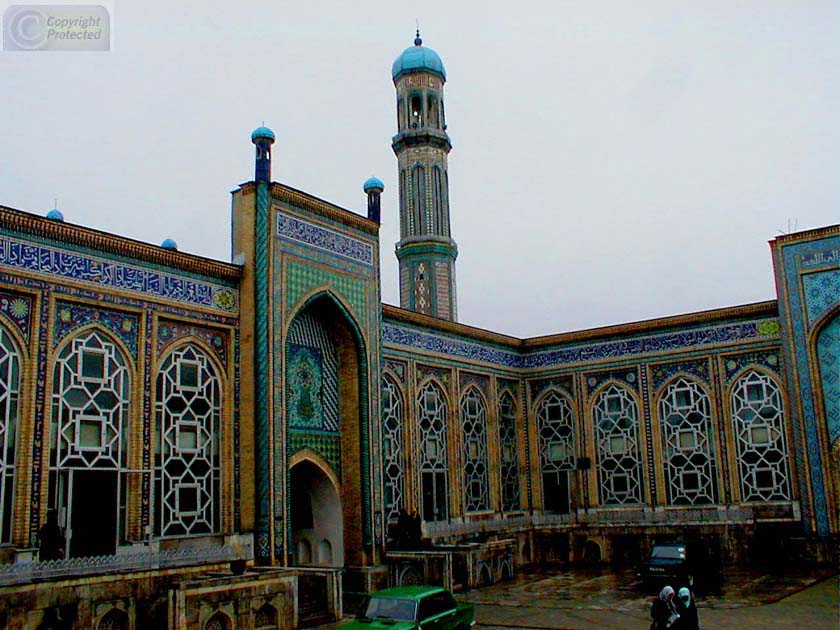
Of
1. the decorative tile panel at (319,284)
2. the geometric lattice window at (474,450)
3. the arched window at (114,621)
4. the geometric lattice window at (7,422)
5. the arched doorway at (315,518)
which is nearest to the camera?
the arched window at (114,621)

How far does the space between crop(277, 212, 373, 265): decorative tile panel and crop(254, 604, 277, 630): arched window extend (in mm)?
6102

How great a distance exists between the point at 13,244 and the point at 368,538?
7878mm

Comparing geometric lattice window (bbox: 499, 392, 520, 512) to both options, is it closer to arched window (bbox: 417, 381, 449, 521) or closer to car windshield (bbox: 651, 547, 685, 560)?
arched window (bbox: 417, 381, 449, 521)

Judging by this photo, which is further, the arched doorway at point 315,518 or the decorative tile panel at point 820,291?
the decorative tile panel at point 820,291

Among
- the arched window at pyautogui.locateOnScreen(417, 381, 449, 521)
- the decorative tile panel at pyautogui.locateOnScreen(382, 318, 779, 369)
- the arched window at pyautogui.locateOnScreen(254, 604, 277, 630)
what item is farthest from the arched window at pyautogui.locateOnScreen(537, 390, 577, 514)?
the arched window at pyautogui.locateOnScreen(254, 604, 277, 630)

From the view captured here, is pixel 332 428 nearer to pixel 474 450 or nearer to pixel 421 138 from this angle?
pixel 474 450

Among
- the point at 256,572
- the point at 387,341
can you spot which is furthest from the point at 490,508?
the point at 256,572

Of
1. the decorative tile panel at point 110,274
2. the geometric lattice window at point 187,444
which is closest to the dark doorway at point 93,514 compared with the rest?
the geometric lattice window at point 187,444

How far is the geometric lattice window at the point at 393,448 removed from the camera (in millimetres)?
17766

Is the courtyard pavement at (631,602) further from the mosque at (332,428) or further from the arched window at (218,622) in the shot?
the arched window at (218,622)

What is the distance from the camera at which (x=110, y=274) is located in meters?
12.7

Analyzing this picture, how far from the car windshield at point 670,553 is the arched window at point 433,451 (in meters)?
5.08

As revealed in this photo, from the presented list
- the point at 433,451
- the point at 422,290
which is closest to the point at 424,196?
the point at 422,290

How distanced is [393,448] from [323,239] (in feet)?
15.5
